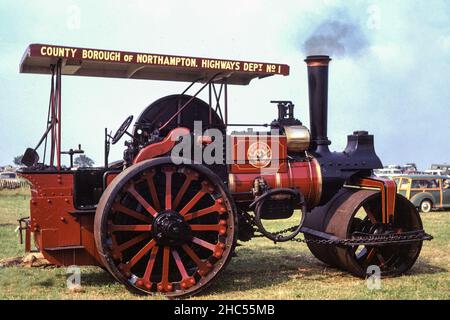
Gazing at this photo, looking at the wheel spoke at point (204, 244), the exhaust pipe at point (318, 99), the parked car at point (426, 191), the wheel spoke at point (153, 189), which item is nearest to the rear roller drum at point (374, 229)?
the exhaust pipe at point (318, 99)

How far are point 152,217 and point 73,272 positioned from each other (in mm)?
1851

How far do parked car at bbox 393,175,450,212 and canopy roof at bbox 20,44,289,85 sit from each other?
498 inches

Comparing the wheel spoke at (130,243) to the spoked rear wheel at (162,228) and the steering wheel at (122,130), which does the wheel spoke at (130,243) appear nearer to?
the spoked rear wheel at (162,228)

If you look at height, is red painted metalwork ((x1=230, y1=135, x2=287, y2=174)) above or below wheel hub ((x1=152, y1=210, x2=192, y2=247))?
above

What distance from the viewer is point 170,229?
5.39 m

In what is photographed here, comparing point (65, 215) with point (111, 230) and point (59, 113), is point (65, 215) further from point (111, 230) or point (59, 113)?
point (59, 113)

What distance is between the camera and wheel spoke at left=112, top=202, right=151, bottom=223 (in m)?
5.31

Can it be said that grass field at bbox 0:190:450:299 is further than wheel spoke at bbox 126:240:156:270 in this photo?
Yes

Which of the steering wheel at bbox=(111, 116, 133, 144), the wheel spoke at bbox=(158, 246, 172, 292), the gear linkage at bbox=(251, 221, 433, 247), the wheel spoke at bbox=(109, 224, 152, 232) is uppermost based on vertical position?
the steering wheel at bbox=(111, 116, 133, 144)

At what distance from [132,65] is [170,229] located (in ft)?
5.80

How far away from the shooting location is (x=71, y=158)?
6.25 metres

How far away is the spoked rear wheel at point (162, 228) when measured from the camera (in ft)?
17.3

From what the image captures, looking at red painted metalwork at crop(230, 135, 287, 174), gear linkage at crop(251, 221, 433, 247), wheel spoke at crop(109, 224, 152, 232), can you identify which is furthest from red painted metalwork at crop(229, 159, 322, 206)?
wheel spoke at crop(109, 224, 152, 232)

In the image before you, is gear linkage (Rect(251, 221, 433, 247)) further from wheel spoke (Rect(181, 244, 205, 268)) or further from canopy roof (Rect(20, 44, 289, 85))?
canopy roof (Rect(20, 44, 289, 85))
